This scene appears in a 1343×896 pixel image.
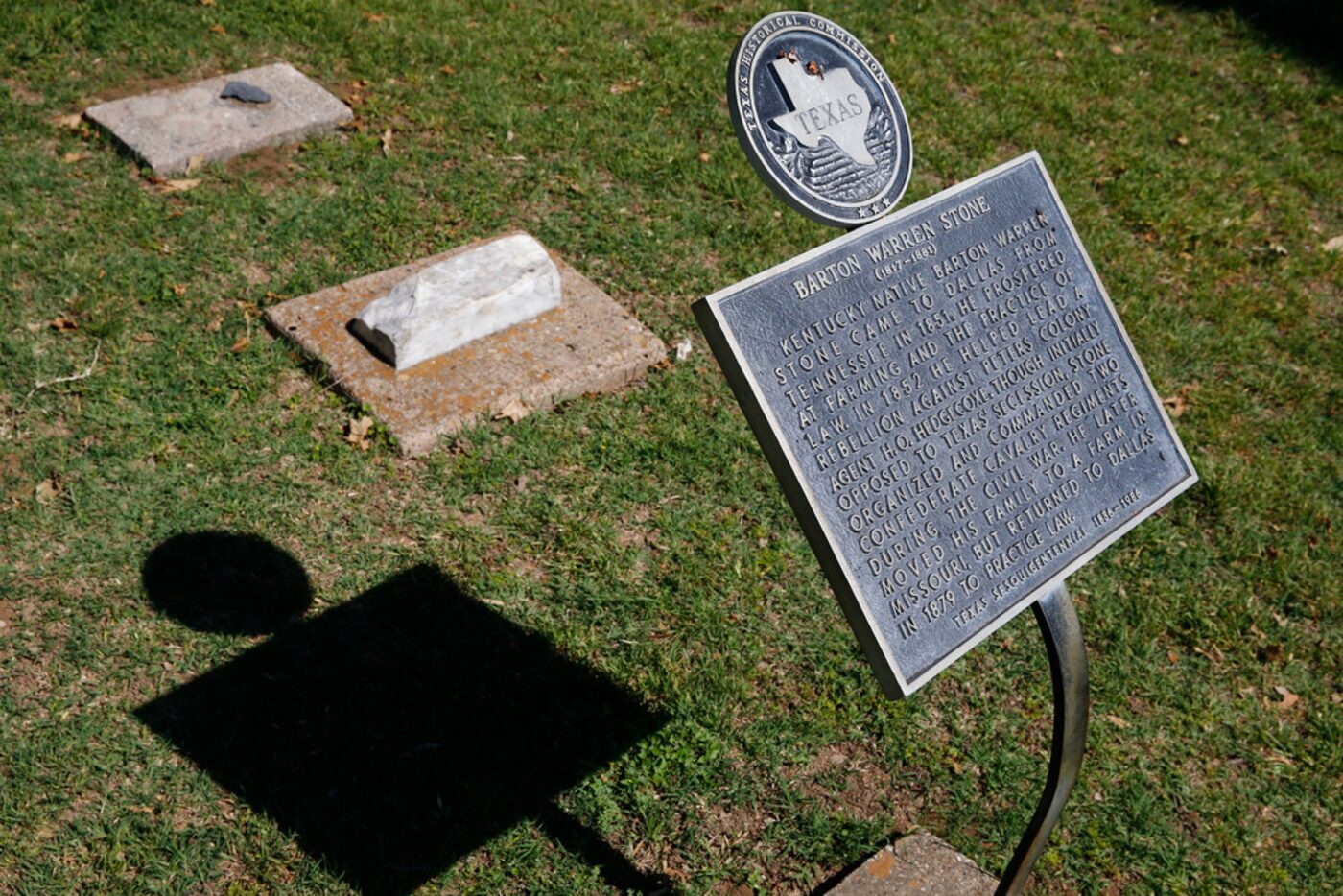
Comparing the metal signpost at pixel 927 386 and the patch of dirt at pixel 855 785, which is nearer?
the metal signpost at pixel 927 386

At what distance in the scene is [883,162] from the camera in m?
2.65

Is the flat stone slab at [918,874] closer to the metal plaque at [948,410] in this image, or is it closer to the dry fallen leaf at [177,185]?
the metal plaque at [948,410]

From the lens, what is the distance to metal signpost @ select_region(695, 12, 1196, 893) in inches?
89.8

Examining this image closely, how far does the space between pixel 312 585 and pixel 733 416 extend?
178 cm

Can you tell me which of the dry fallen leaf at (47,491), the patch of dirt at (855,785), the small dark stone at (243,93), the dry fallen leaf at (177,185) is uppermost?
the small dark stone at (243,93)

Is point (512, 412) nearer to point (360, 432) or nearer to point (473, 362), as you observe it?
point (473, 362)

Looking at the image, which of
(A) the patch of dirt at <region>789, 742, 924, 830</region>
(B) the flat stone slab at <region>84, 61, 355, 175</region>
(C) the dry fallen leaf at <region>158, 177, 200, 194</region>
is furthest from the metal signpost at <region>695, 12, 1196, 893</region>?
(B) the flat stone slab at <region>84, 61, 355, 175</region>

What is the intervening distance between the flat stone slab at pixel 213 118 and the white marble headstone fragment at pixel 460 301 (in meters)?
1.69

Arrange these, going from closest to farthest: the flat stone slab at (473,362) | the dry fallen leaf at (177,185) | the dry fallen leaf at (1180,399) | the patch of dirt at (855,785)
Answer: the patch of dirt at (855,785) → the flat stone slab at (473,362) → the dry fallen leaf at (1180,399) → the dry fallen leaf at (177,185)

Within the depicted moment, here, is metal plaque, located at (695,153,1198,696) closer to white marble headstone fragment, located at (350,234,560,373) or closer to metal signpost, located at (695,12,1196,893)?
metal signpost, located at (695,12,1196,893)

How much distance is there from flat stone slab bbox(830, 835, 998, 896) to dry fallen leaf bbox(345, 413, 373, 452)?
227 centimetres

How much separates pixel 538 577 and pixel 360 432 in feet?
3.02

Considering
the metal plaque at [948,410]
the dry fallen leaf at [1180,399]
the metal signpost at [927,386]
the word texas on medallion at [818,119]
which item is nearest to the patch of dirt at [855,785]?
the metal signpost at [927,386]

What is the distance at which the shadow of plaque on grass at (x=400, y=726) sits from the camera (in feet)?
10.2
